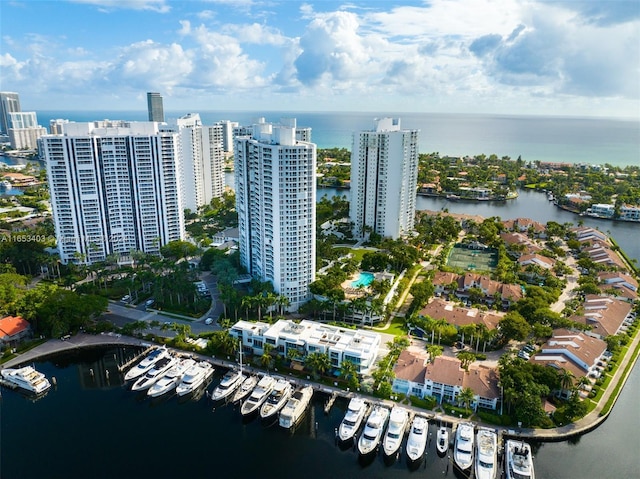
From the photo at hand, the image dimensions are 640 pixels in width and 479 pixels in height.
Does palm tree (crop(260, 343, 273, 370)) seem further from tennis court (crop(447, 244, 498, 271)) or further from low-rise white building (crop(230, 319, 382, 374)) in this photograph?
tennis court (crop(447, 244, 498, 271))

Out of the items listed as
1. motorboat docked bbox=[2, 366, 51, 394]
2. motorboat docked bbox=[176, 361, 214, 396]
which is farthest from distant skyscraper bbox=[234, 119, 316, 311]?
motorboat docked bbox=[2, 366, 51, 394]

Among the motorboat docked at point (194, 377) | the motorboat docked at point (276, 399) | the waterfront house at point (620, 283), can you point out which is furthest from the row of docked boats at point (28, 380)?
the waterfront house at point (620, 283)

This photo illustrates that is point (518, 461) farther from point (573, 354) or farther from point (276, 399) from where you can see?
A: point (276, 399)

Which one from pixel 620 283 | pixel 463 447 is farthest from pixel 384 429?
pixel 620 283

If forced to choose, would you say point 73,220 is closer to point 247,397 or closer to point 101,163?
point 101,163

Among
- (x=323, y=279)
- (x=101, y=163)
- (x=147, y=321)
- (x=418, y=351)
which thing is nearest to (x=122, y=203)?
(x=101, y=163)

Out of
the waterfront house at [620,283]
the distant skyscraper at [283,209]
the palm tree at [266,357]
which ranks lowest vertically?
the palm tree at [266,357]

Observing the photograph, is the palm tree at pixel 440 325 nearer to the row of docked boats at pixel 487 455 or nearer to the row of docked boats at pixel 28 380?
the row of docked boats at pixel 487 455
